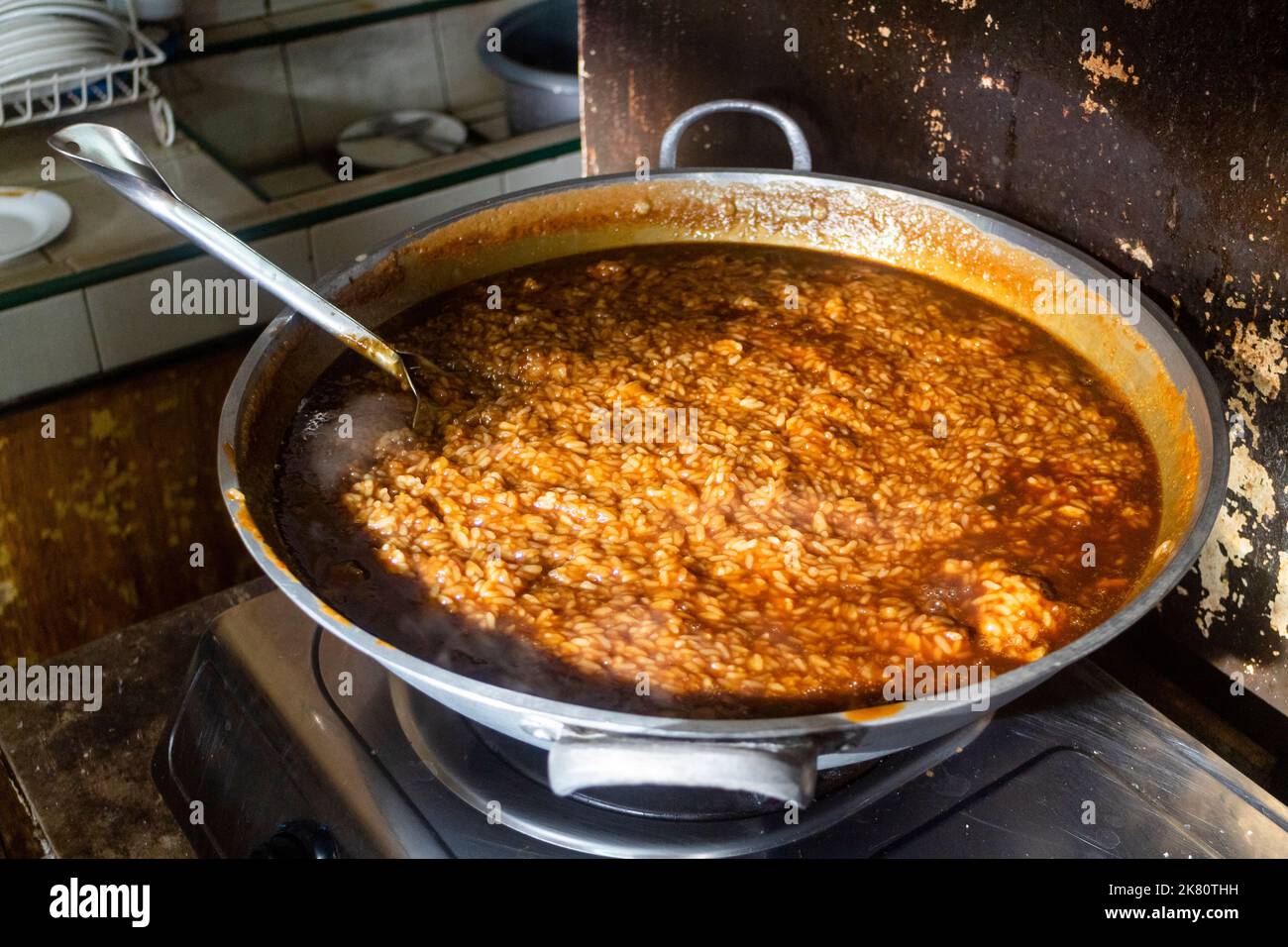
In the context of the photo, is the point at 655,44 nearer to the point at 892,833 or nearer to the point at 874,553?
the point at 874,553

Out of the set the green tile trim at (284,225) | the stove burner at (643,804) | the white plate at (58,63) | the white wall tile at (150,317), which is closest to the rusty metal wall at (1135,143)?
the stove burner at (643,804)

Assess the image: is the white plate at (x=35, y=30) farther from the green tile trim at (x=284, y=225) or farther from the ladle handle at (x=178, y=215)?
the ladle handle at (x=178, y=215)

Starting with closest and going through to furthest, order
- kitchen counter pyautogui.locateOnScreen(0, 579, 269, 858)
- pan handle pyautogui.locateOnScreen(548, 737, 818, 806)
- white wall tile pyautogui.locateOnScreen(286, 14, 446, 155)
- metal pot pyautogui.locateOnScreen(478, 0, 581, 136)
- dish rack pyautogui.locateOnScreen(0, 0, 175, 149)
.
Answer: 1. pan handle pyautogui.locateOnScreen(548, 737, 818, 806)
2. kitchen counter pyautogui.locateOnScreen(0, 579, 269, 858)
3. dish rack pyautogui.locateOnScreen(0, 0, 175, 149)
4. metal pot pyautogui.locateOnScreen(478, 0, 581, 136)
5. white wall tile pyautogui.locateOnScreen(286, 14, 446, 155)

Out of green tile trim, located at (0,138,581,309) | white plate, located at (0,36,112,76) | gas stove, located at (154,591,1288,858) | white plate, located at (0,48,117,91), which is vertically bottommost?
gas stove, located at (154,591,1288,858)

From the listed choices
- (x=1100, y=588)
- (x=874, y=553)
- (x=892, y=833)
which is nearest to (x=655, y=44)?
(x=874, y=553)

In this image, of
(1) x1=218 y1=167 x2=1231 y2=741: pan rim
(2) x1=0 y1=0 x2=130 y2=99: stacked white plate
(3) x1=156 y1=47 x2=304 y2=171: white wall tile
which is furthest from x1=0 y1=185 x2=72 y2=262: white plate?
(1) x1=218 y1=167 x2=1231 y2=741: pan rim

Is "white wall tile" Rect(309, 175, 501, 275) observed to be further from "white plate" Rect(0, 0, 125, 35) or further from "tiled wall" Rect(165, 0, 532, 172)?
"white plate" Rect(0, 0, 125, 35)

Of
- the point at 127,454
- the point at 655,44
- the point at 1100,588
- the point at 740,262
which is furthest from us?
the point at 127,454
